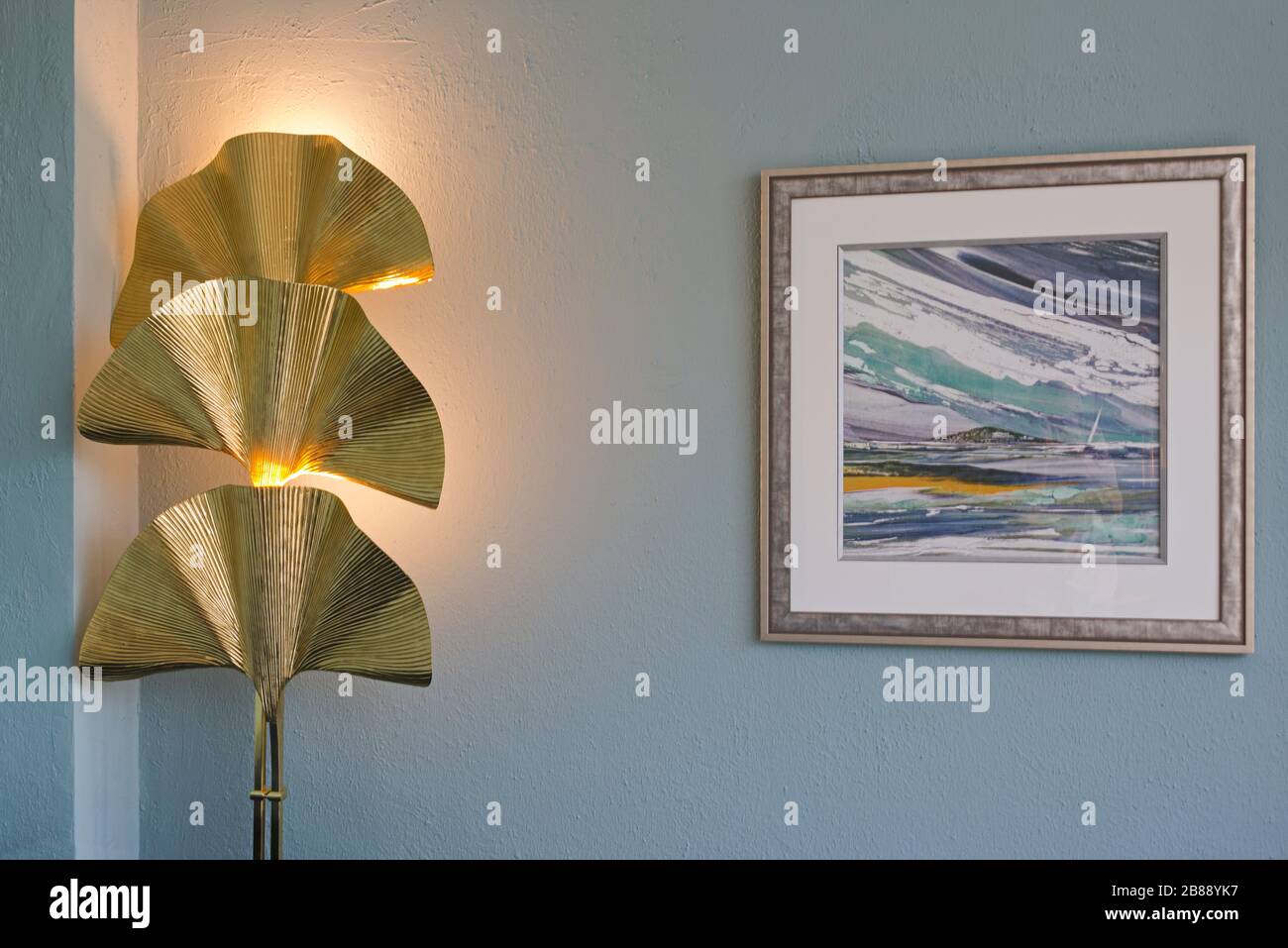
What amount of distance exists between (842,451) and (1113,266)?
0.46 m

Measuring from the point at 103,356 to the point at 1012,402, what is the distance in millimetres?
1361

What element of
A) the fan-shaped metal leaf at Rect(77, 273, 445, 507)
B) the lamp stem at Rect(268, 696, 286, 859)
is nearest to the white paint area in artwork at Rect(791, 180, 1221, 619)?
the fan-shaped metal leaf at Rect(77, 273, 445, 507)

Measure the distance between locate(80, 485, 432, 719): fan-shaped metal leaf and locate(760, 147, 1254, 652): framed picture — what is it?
1.81ft

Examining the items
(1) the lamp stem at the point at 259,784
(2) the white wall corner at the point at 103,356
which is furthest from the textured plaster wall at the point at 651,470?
(1) the lamp stem at the point at 259,784

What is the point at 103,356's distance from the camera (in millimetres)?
1535

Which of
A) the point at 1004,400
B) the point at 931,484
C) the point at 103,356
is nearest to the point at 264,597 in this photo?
the point at 103,356

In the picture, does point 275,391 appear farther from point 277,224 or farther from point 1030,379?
point 1030,379

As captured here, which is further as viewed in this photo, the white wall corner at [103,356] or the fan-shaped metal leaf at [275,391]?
the white wall corner at [103,356]

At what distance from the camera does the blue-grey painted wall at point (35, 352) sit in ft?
4.85

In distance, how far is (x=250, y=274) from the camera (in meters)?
1.46

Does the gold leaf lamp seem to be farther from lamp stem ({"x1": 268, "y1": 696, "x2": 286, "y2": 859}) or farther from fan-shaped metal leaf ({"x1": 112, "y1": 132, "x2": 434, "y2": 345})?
fan-shaped metal leaf ({"x1": 112, "y1": 132, "x2": 434, "y2": 345})

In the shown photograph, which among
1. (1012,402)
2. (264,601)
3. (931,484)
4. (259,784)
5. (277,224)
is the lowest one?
(259,784)

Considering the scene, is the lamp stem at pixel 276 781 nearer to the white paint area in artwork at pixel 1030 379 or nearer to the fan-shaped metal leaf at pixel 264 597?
the fan-shaped metal leaf at pixel 264 597

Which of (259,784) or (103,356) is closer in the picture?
(259,784)
